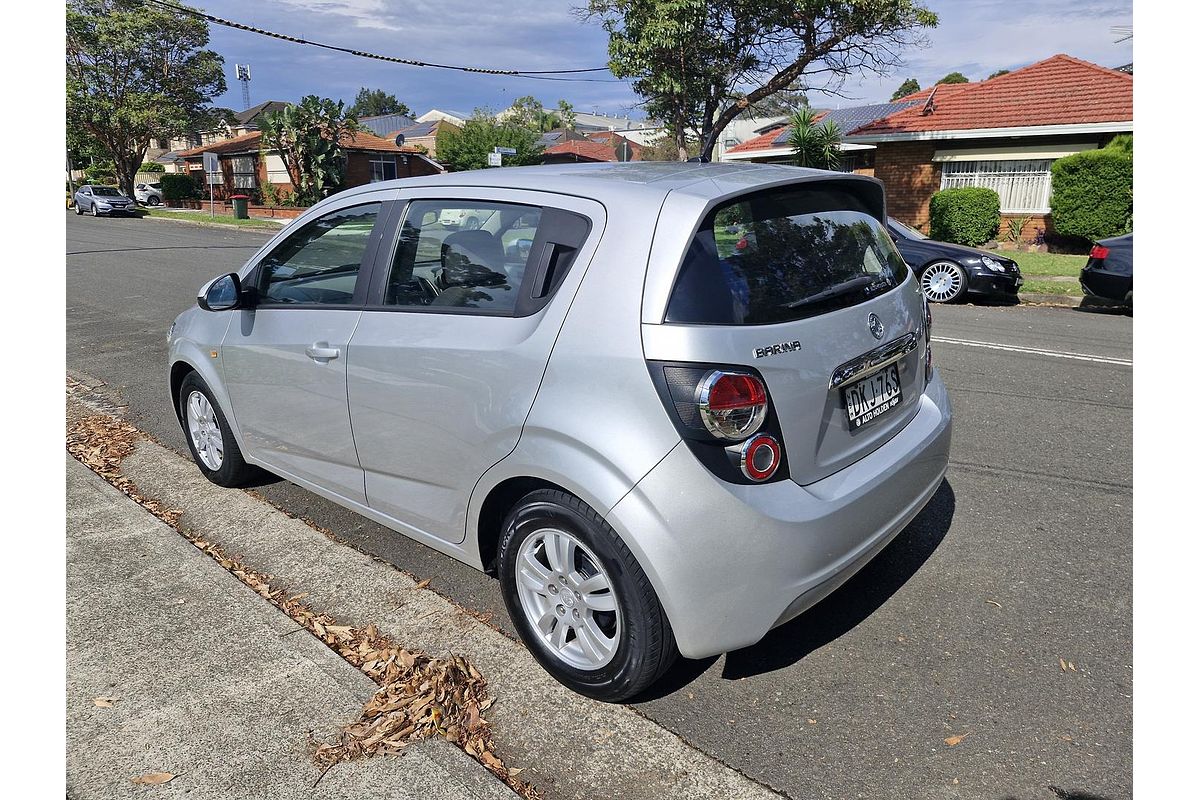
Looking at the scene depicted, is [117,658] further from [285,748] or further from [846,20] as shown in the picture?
[846,20]

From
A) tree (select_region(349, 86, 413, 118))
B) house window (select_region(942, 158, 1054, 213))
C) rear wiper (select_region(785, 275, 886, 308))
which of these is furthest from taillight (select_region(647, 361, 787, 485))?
tree (select_region(349, 86, 413, 118))

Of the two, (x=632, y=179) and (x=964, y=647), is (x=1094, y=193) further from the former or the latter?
(x=632, y=179)

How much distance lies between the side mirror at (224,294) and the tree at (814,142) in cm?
1938

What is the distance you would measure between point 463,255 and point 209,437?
2.40m

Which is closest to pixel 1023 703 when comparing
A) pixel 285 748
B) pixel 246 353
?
pixel 285 748

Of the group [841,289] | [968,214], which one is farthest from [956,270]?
[841,289]

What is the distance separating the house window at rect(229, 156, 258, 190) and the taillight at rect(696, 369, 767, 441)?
174 feet

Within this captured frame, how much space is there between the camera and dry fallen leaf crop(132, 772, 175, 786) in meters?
2.46

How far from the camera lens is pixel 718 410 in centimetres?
240

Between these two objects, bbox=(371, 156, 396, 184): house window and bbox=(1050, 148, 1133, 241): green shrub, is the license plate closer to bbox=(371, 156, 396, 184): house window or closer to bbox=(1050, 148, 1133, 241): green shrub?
bbox=(1050, 148, 1133, 241): green shrub

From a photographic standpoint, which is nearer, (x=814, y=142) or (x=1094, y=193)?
(x=1094, y=193)

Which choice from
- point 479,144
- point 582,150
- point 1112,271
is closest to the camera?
point 1112,271

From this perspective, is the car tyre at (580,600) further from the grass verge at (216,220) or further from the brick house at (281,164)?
the brick house at (281,164)

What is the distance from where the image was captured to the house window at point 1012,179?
19969mm
